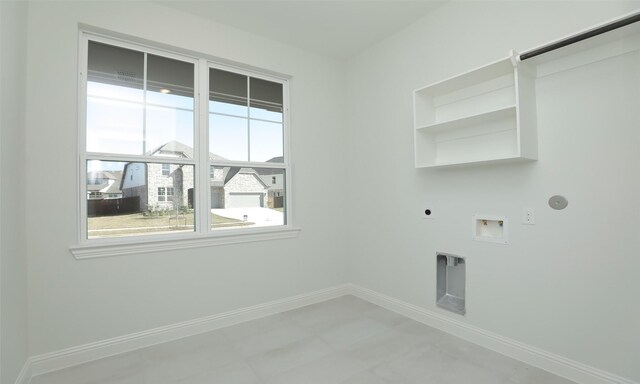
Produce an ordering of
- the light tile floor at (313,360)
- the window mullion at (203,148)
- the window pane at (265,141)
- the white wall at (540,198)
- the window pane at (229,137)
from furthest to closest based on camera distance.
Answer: the window pane at (265,141), the window pane at (229,137), the window mullion at (203,148), the light tile floor at (313,360), the white wall at (540,198)

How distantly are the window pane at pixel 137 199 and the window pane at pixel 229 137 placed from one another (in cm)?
35

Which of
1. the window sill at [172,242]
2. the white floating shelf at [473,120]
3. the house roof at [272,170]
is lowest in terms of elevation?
the window sill at [172,242]

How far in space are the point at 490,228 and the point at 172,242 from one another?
2.66 m

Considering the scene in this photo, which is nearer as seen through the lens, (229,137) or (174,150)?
(174,150)

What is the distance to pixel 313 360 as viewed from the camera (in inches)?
89.4

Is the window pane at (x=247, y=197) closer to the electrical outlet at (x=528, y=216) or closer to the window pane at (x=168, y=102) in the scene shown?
the window pane at (x=168, y=102)

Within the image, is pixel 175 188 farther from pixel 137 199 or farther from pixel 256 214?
pixel 256 214

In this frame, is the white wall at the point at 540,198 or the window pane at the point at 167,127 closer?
the white wall at the point at 540,198

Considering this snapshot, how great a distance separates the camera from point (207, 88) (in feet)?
9.62

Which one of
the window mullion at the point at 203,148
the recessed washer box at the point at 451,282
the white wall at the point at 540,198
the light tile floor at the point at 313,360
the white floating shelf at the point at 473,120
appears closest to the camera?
the white wall at the point at 540,198

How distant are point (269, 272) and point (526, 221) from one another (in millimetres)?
2331

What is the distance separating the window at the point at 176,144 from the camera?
2467 millimetres

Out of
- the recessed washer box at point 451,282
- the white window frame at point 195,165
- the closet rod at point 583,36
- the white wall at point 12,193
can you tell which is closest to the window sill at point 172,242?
the white window frame at point 195,165

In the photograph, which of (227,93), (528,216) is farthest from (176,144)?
(528,216)
